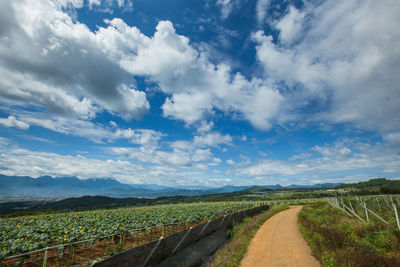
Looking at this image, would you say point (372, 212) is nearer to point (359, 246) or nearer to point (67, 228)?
point (359, 246)

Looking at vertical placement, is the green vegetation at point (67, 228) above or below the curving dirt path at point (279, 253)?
above

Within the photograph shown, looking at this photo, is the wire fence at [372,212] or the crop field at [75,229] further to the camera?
the wire fence at [372,212]

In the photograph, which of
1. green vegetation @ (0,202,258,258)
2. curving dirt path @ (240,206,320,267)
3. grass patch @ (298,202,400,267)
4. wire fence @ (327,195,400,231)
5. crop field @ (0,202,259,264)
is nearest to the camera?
grass patch @ (298,202,400,267)

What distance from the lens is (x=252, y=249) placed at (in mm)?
12109

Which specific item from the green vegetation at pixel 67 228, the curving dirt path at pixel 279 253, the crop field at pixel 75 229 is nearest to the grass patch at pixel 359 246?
the curving dirt path at pixel 279 253

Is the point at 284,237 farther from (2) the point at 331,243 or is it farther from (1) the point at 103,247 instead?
(1) the point at 103,247

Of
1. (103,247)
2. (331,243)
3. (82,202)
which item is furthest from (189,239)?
(82,202)

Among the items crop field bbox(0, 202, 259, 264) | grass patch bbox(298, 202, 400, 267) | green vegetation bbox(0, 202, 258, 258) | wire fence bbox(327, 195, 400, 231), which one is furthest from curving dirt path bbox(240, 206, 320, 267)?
green vegetation bbox(0, 202, 258, 258)

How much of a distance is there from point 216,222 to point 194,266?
199 inches

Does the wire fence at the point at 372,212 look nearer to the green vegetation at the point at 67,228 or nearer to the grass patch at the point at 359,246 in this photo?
the grass patch at the point at 359,246

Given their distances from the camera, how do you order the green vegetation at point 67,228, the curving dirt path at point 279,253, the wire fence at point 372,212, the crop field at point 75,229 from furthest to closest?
the wire fence at point 372,212 → the green vegetation at point 67,228 → the crop field at point 75,229 → the curving dirt path at point 279,253

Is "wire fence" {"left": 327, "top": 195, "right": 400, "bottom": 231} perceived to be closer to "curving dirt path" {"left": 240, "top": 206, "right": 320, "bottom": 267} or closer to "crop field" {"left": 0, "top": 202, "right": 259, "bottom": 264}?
"curving dirt path" {"left": 240, "top": 206, "right": 320, "bottom": 267}

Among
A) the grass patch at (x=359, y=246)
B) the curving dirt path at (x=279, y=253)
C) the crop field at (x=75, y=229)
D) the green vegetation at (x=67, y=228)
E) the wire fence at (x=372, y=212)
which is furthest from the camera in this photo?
the wire fence at (x=372, y=212)

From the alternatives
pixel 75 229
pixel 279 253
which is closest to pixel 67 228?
pixel 75 229
